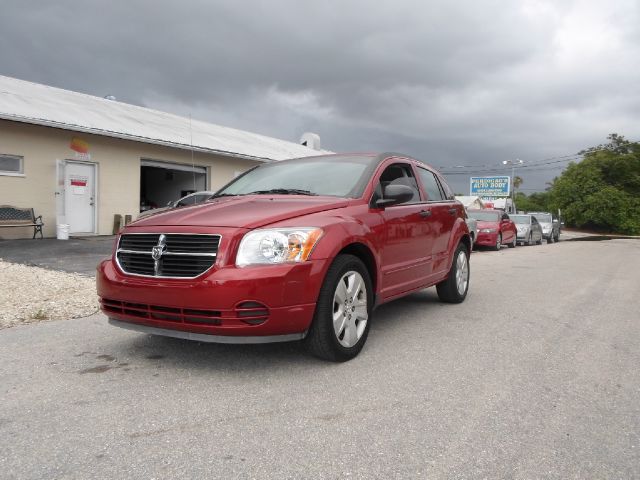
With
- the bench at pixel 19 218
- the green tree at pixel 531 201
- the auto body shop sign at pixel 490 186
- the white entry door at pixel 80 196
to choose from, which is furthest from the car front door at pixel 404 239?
the green tree at pixel 531 201

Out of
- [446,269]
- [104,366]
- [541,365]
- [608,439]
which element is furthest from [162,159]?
[608,439]

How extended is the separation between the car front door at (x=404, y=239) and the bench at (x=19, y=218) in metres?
11.1

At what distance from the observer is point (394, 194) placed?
4.39m

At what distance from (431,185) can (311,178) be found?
1.92 m

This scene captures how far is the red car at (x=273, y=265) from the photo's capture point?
337 centimetres

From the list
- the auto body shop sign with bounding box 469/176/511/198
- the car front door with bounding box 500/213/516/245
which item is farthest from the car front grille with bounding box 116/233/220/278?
the auto body shop sign with bounding box 469/176/511/198

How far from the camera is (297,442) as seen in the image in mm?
2604

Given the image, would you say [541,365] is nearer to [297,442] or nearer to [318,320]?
[318,320]

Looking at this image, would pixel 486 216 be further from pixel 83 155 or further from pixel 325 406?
pixel 325 406

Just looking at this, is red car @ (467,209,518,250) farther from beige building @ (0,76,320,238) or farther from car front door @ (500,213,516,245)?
beige building @ (0,76,320,238)

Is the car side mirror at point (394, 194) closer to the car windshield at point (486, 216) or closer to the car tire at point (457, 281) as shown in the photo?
the car tire at point (457, 281)

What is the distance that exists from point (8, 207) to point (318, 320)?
1211cm

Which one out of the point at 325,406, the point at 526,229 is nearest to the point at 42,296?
the point at 325,406

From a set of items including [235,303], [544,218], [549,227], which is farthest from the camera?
[544,218]
